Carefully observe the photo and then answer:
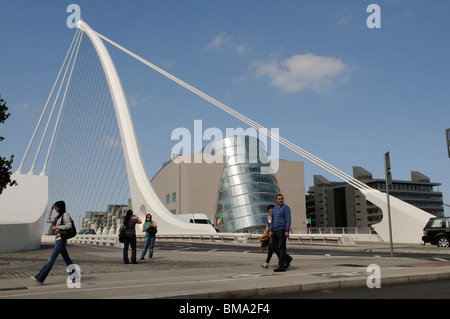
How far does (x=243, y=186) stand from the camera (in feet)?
240

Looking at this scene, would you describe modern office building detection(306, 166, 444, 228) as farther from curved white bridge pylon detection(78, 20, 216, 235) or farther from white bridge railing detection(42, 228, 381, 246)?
curved white bridge pylon detection(78, 20, 216, 235)

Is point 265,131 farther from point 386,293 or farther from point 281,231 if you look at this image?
point 386,293

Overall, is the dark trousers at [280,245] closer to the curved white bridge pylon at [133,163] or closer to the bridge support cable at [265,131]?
the bridge support cable at [265,131]

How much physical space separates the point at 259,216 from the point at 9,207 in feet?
140

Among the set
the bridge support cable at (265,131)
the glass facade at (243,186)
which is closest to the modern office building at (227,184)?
the glass facade at (243,186)

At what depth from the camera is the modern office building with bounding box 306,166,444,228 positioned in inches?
4838

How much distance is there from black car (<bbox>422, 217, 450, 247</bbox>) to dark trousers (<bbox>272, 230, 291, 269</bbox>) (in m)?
14.6

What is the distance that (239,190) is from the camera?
7306 centimetres

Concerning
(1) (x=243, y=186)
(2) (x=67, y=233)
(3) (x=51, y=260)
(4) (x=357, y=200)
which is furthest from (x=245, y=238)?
(4) (x=357, y=200)

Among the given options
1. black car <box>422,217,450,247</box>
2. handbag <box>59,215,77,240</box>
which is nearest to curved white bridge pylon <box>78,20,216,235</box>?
black car <box>422,217,450,247</box>

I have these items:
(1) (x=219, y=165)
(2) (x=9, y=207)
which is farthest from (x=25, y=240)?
(1) (x=219, y=165)

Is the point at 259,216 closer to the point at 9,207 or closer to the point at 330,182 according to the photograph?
the point at 9,207

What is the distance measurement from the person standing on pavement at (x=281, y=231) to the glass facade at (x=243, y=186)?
2256 inches
